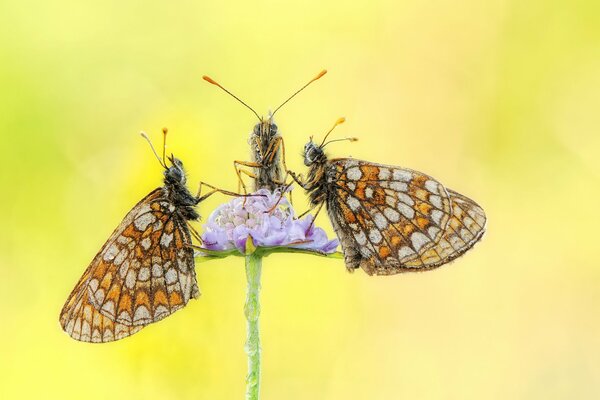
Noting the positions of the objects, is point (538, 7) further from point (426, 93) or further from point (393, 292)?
point (393, 292)

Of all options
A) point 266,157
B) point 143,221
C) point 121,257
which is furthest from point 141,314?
point 266,157

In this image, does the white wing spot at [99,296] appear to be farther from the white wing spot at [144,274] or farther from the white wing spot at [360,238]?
the white wing spot at [360,238]

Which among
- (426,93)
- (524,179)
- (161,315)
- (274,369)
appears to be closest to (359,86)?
(426,93)

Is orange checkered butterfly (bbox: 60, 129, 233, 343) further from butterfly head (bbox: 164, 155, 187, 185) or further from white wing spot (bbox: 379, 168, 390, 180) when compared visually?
white wing spot (bbox: 379, 168, 390, 180)

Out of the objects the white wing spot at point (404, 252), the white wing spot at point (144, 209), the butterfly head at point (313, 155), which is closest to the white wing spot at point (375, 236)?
the white wing spot at point (404, 252)

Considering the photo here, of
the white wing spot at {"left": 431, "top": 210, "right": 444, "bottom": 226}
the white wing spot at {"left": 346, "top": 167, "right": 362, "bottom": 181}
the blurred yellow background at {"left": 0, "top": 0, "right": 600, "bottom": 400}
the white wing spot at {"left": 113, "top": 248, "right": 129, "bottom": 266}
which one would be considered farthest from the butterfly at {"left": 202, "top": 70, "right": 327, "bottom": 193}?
the blurred yellow background at {"left": 0, "top": 0, "right": 600, "bottom": 400}
